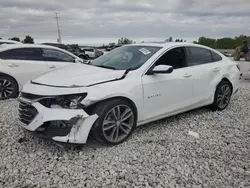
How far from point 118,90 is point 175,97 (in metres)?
1.23

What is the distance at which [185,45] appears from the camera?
4.56m

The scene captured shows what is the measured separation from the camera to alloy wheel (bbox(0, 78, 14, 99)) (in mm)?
6191

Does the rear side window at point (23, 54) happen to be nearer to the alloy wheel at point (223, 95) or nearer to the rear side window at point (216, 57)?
the rear side window at point (216, 57)

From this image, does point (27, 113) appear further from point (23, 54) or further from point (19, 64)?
point (23, 54)

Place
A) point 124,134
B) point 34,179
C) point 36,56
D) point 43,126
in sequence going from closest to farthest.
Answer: point 34,179
point 43,126
point 124,134
point 36,56

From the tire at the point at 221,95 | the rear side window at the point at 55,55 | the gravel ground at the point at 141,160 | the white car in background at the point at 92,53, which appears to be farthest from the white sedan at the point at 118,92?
the white car in background at the point at 92,53

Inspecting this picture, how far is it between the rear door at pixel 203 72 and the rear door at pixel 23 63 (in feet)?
13.2

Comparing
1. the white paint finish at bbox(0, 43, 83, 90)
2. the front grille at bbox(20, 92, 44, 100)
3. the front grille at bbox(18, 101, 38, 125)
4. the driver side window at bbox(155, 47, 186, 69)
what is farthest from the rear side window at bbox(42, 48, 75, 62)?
the driver side window at bbox(155, 47, 186, 69)

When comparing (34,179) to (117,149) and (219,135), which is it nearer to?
(117,149)

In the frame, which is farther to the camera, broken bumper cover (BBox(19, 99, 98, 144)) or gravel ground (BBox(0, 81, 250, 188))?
broken bumper cover (BBox(19, 99, 98, 144))

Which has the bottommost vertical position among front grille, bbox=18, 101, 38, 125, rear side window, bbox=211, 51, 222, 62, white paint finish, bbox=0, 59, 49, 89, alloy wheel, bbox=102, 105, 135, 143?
alloy wheel, bbox=102, 105, 135, 143

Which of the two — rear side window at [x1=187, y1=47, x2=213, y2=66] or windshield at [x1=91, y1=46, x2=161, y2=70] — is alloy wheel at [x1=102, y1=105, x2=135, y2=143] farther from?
rear side window at [x1=187, y1=47, x2=213, y2=66]

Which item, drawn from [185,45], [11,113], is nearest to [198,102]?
[185,45]

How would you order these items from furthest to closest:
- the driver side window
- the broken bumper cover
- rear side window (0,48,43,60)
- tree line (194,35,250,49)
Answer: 1. tree line (194,35,250,49)
2. rear side window (0,48,43,60)
3. the driver side window
4. the broken bumper cover
